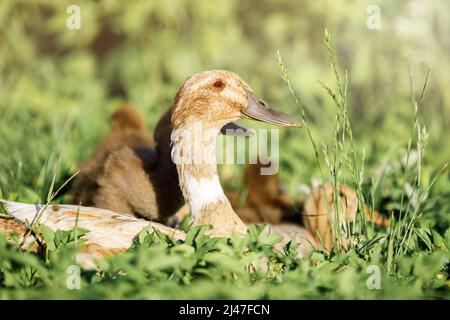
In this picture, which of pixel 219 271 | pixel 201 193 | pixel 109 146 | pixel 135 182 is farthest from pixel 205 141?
pixel 109 146

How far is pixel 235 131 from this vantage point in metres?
4.27

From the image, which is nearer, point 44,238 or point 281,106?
point 44,238

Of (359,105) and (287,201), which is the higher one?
(359,105)

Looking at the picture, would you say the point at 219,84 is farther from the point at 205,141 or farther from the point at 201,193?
the point at 201,193

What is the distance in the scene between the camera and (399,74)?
7.56m

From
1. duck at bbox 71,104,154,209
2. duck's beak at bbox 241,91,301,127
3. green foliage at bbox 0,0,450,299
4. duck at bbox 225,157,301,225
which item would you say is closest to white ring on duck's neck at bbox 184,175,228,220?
duck's beak at bbox 241,91,301,127

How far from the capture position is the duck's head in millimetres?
3971

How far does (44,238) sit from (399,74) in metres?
5.08

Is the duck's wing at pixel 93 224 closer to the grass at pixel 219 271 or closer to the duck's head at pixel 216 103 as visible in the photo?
the grass at pixel 219 271

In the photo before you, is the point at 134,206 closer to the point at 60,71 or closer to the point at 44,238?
the point at 44,238

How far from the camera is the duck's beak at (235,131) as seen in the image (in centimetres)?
424

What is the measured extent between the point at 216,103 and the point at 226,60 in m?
3.66
